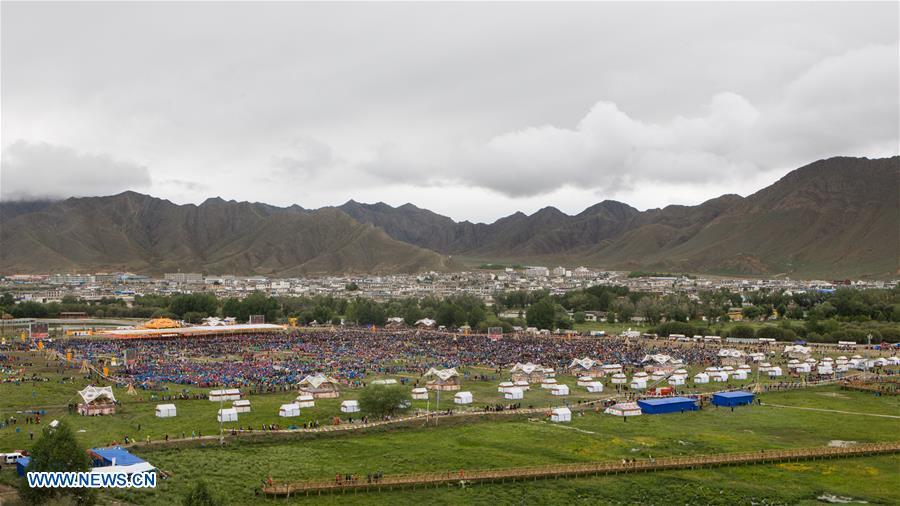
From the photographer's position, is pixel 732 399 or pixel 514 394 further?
pixel 514 394

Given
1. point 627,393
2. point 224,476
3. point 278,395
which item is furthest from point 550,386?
point 224,476

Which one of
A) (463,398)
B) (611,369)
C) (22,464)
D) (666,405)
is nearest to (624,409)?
(666,405)

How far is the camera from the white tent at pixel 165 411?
43.2 meters

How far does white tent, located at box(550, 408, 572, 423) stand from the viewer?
44.8 m

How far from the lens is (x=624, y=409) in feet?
154

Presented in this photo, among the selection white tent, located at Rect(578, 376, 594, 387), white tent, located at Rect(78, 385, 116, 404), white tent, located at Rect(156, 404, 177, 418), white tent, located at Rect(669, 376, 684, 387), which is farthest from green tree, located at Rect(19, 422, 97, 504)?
white tent, located at Rect(669, 376, 684, 387)

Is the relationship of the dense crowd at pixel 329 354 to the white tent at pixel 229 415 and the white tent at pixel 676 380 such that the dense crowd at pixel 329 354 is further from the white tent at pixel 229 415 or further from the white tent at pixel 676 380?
the white tent at pixel 229 415

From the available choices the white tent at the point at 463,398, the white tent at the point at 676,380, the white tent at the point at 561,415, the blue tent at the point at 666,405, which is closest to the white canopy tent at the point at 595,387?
the blue tent at the point at 666,405

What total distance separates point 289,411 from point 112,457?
13.3m

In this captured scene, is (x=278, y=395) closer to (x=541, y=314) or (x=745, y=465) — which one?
(x=745, y=465)

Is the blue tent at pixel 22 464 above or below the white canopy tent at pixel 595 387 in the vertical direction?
above

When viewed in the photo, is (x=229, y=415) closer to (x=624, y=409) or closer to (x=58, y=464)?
(x=58, y=464)

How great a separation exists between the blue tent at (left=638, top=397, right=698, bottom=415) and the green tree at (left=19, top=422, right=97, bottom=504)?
32.6 meters

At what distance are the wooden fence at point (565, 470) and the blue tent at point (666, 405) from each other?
34.4 feet
